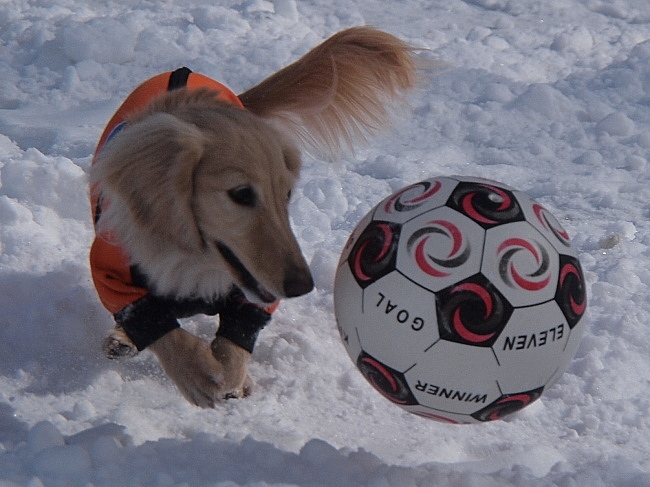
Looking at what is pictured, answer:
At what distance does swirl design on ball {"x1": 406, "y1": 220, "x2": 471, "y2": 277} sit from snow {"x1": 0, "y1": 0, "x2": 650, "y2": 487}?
1.57 feet

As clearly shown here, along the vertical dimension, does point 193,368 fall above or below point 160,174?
below

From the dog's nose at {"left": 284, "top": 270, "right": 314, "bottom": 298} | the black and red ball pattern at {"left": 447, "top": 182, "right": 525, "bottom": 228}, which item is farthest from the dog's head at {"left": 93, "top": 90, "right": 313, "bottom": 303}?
the black and red ball pattern at {"left": 447, "top": 182, "right": 525, "bottom": 228}

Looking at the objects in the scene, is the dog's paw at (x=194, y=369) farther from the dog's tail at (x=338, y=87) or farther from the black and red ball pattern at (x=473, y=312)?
the dog's tail at (x=338, y=87)

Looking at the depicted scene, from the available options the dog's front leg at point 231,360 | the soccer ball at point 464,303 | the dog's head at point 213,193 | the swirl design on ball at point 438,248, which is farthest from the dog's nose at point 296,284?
the dog's front leg at point 231,360

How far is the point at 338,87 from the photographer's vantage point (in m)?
2.56

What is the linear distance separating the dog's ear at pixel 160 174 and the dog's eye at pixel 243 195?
10cm

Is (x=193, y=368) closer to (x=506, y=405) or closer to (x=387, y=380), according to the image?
(x=387, y=380)

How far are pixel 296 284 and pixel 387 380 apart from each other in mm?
301

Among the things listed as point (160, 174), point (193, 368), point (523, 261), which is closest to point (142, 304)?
point (193, 368)

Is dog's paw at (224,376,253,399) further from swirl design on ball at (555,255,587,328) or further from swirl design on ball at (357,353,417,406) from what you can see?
swirl design on ball at (555,255,587,328)

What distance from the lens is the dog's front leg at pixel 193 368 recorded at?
1898mm

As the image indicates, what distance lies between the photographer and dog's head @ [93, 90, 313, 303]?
177cm

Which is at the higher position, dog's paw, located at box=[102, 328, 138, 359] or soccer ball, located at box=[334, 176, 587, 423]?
soccer ball, located at box=[334, 176, 587, 423]

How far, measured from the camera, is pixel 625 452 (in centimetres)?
201
